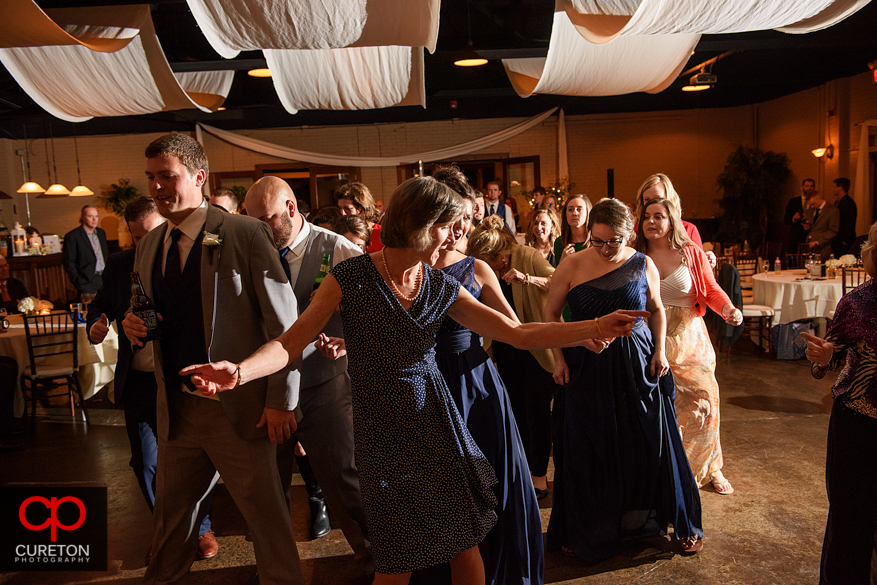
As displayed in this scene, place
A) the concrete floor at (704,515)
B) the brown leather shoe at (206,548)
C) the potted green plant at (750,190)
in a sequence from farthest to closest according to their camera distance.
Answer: the potted green plant at (750,190) < the brown leather shoe at (206,548) < the concrete floor at (704,515)

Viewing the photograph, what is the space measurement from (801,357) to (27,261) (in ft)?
35.1

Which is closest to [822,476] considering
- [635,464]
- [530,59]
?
[635,464]

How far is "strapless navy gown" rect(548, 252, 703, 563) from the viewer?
2.69m

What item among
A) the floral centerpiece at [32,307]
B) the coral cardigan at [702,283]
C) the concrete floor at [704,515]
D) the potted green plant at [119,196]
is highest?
the potted green plant at [119,196]

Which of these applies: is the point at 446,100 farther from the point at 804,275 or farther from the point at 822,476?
the point at 822,476

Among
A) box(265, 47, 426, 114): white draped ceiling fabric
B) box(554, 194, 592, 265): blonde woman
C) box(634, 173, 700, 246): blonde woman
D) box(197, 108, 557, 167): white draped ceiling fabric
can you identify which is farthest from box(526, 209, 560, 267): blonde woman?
box(197, 108, 557, 167): white draped ceiling fabric

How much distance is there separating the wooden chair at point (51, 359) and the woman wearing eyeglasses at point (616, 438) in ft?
13.9

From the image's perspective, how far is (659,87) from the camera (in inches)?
224

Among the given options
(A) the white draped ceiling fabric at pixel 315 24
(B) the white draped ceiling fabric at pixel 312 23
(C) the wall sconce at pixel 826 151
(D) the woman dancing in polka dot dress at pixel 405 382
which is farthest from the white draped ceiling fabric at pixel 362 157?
(D) the woman dancing in polka dot dress at pixel 405 382

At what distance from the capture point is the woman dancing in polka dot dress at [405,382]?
5.62 feet

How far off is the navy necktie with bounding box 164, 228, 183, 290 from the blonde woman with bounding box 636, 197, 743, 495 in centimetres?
228

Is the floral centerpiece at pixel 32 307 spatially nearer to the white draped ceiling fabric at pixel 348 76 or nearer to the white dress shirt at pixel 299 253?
the white draped ceiling fabric at pixel 348 76

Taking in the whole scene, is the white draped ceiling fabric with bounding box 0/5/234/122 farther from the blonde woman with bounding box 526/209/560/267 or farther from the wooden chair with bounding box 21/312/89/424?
the blonde woman with bounding box 526/209/560/267

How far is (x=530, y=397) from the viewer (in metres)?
3.46
